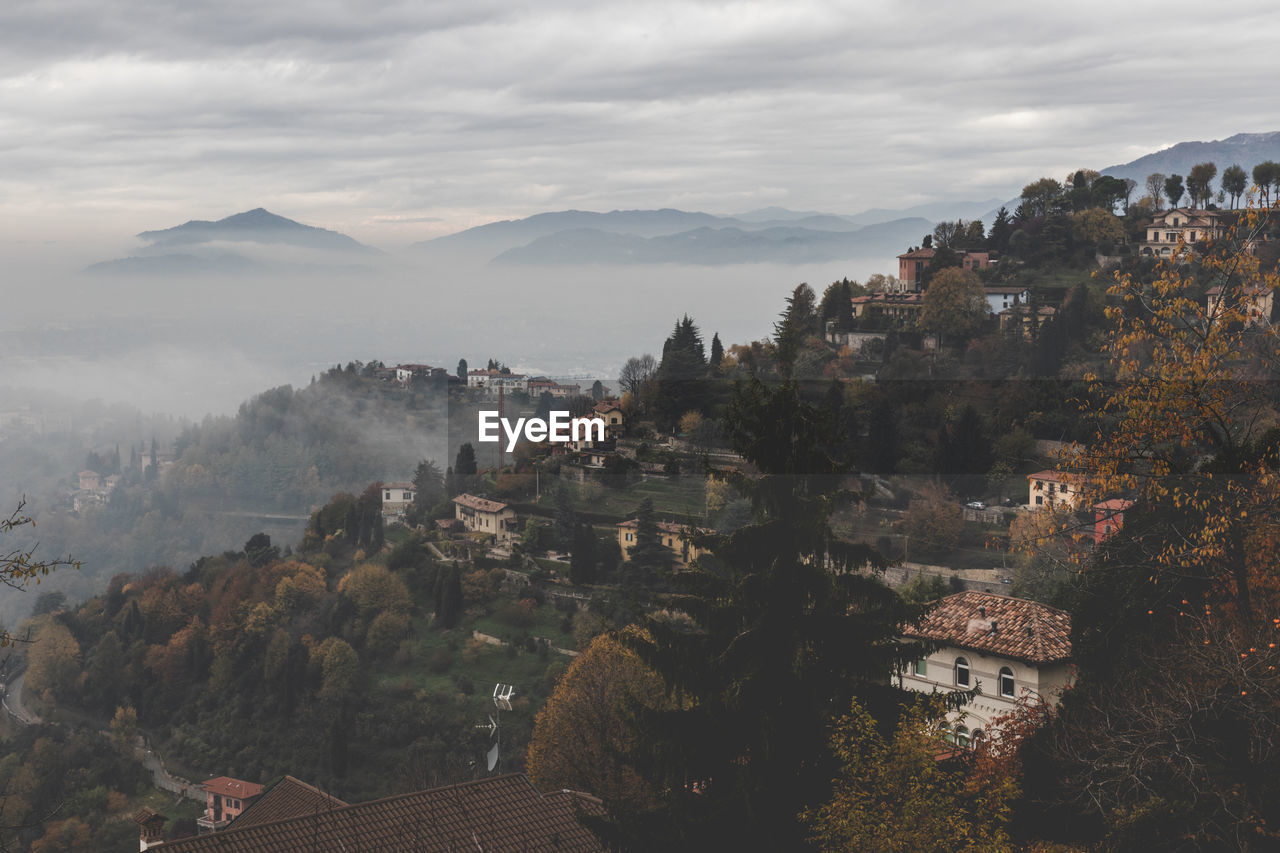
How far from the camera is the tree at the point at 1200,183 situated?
2309 inches

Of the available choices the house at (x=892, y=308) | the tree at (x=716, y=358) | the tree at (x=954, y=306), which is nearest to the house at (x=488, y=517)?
the tree at (x=716, y=358)

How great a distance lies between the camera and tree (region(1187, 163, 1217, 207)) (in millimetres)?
58656

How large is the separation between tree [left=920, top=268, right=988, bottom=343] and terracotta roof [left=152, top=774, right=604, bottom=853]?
4279 centimetres

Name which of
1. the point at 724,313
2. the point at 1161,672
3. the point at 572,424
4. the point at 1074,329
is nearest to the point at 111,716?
the point at 572,424

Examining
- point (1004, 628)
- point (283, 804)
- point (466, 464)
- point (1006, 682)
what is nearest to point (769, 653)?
point (1006, 682)

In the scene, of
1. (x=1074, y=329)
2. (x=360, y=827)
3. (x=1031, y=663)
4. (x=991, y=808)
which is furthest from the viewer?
(x=1074, y=329)

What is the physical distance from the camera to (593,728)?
20.9m

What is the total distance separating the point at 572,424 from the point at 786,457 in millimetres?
42808

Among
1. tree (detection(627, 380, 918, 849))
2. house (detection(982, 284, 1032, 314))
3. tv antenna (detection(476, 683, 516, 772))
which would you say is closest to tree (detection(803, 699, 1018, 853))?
tree (detection(627, 380, 918, 849))

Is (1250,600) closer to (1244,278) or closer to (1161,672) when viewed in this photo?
(1161,672)

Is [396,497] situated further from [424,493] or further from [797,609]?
[797,609]

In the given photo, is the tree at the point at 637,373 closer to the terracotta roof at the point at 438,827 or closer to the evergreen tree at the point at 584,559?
the evergreen tree at the point at 584,559

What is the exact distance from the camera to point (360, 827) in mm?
12016

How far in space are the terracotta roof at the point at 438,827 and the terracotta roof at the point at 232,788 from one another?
25815mm
